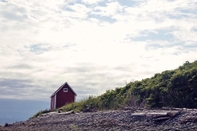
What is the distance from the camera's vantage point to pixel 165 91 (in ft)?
68.2

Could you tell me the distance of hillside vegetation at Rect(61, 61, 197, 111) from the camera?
19453mm

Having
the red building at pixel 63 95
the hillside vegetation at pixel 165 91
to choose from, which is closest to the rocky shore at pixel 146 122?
the hillside vegetation at pixel 165 91

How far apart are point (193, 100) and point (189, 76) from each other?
169cm

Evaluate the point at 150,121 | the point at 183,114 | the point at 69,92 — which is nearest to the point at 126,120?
the point at 150,121

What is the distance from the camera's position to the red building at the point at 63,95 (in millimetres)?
42656

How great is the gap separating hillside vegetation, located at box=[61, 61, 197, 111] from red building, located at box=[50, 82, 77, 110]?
658 inches

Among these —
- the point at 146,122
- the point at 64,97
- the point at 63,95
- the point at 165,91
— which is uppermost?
the point at 63,95

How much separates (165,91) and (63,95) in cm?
2381

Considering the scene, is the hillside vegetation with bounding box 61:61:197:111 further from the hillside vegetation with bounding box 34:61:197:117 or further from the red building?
the red building

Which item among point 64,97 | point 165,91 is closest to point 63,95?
point 64,97

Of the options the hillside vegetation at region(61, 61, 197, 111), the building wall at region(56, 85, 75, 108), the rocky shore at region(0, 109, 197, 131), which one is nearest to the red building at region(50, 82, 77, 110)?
the building wall at region(56, 85, 75, 108)

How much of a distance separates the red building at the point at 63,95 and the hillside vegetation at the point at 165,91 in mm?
16707

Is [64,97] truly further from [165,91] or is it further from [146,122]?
[146,122]

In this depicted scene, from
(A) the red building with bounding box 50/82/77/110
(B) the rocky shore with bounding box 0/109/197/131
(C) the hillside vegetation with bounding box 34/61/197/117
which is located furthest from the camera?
(A) the red building with bounding box 50/82/77/110
